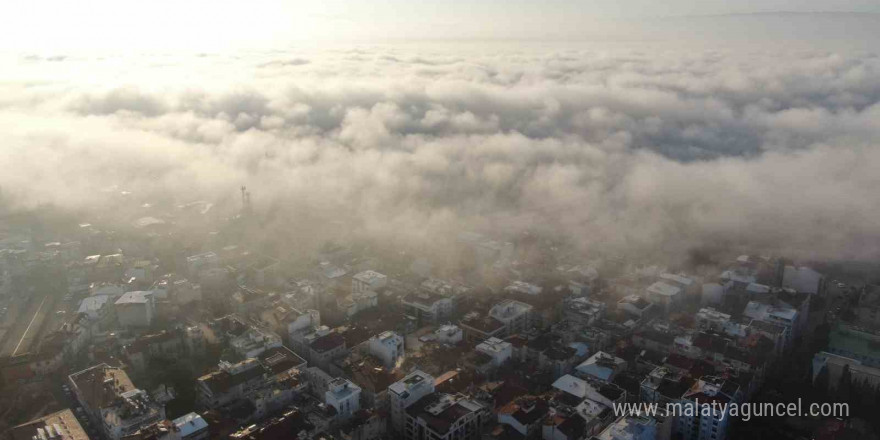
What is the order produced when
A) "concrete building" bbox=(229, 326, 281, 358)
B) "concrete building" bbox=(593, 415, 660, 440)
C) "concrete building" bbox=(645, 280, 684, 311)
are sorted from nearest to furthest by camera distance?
"concrete building" bbox=(593, 415, 660, 440) → "concrete building" bbox=(229, 326, 281, 358) → "concrete building" bbox=(645, 280, 684, 311)

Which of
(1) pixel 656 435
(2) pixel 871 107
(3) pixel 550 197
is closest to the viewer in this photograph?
(1) pixel 656 435

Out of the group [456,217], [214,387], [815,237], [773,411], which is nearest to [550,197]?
[456,217]

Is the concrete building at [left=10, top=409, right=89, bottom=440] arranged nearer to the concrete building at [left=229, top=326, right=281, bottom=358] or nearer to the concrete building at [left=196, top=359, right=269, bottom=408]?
the concrete building at [left=196, top=359, right=269, bottom=408]

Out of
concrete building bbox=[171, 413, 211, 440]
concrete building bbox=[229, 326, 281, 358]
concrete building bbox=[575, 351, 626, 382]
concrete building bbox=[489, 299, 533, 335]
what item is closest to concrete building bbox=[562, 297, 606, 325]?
concrete building bbox=[489, 299, 533, 335]

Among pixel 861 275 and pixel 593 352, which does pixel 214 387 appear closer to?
pixel 593 352

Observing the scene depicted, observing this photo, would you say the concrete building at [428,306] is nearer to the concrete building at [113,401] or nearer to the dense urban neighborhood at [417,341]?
the dense urban neighborhood at [417,341]

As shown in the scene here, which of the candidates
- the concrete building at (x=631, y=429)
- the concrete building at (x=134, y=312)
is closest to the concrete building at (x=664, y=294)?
the concrete building at (x=631, y=429)

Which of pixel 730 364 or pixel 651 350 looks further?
pixel 651 350
